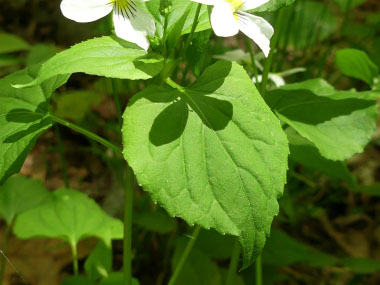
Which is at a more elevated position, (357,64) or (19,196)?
(357,64)

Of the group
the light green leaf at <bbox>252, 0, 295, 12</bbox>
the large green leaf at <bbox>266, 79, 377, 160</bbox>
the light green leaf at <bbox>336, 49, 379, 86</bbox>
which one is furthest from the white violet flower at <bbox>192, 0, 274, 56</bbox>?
the light green leaf at <bbox>336, 49, 379, 86</bbox>

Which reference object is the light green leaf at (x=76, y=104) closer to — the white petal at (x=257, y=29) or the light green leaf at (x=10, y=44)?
the light green leaf at (x=10, y=44)

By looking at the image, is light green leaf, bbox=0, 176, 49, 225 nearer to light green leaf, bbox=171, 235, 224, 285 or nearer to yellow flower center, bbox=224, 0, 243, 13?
light green leaf, bbox=171, 235, 224, 285

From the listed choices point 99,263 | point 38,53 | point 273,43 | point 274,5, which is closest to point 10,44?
point 38,53

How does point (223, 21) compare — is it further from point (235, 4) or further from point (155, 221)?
point (155, 221)

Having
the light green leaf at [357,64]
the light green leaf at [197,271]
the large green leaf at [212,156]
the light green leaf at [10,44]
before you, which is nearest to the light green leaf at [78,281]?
the light green leaf at [197,271]

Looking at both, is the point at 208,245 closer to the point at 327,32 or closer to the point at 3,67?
the point at 3,67

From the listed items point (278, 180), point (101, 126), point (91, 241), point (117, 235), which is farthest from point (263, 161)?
point (101, 126)
